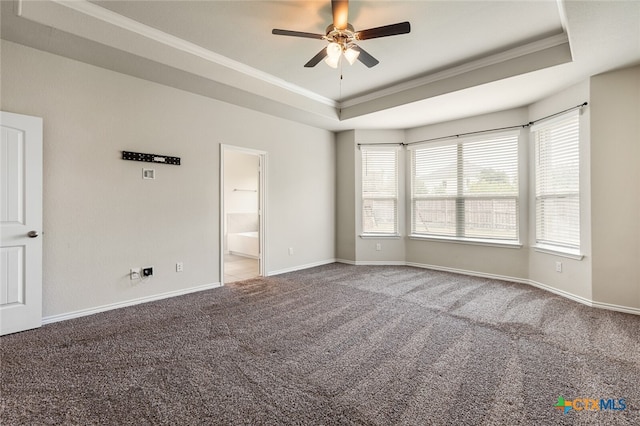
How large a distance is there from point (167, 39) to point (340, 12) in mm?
1977

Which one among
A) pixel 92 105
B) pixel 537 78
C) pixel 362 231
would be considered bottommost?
pixel 362 231

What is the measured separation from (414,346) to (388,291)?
61.6 inches

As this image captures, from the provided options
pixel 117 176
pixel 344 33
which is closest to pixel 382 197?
pixel 344 33

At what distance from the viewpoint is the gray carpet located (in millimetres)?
1678

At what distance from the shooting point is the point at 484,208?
4.88 meters

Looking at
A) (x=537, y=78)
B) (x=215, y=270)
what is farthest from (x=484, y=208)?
(x=215, y=270)

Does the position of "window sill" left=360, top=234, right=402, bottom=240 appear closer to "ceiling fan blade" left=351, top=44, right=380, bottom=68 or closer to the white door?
"ceiling fan blade" left=351, top=44, right=380, bottom=68

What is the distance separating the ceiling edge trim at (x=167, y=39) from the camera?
2.59 meters

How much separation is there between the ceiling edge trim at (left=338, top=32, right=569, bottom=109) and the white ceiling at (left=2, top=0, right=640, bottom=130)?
12 mm

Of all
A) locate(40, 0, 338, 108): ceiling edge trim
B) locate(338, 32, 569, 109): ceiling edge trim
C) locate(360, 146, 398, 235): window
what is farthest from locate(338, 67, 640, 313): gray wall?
locate(40, 0, 338, 108): ceiling edge trim

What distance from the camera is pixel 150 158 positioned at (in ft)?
11.6

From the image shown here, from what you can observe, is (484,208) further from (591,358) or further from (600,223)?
(591,358)

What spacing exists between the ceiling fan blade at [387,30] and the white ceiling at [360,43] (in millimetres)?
388

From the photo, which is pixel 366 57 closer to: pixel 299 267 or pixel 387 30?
pixel 387 30
